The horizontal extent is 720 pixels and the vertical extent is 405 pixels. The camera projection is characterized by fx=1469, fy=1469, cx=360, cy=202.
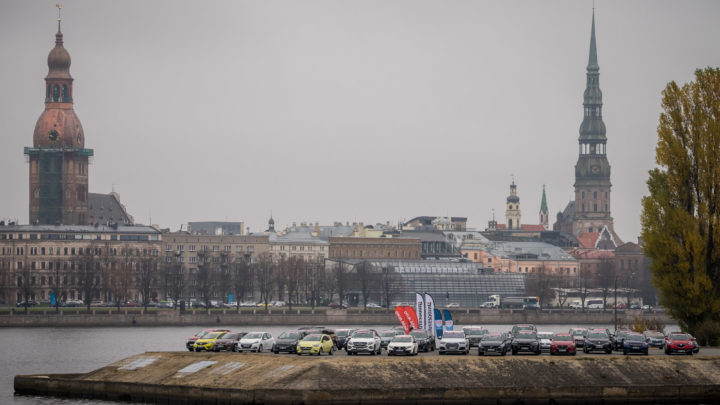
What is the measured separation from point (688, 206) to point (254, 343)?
28.5 metres

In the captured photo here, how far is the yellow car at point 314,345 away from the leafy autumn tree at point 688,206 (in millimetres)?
22373

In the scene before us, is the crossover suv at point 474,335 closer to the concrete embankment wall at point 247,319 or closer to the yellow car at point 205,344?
the yellow car at point 205,344

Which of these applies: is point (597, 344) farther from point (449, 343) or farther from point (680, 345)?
point (449, 343)

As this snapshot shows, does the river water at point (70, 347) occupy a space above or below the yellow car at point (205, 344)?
below

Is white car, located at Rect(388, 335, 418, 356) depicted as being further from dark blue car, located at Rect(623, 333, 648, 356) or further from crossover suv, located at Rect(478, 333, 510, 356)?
dark blue car, located at Rect(623, 333, 648, 356)

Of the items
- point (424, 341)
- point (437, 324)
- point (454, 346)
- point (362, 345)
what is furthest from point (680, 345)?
point (437, 324)

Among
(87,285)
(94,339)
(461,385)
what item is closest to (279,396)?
(461,385)

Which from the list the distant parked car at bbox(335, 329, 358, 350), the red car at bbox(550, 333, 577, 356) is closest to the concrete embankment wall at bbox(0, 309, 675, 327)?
the distant parked car at bbox(335, 329, 358, 350)

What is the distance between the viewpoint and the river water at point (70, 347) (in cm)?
9538

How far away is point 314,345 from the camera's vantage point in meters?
79.3

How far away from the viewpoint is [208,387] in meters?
71.3

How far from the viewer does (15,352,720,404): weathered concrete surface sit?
70.0 m

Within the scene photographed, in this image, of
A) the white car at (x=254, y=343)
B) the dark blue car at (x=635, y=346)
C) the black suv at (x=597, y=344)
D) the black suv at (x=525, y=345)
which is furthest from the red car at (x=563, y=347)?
the white car at (x=254, y=343)

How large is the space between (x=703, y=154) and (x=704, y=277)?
24.9 feet
